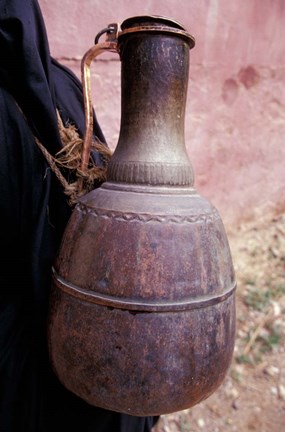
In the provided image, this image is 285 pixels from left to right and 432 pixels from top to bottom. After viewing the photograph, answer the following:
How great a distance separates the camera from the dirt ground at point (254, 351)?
1.90 metres

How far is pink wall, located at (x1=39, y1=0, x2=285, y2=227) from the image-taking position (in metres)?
1.77

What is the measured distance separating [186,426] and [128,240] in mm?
1406

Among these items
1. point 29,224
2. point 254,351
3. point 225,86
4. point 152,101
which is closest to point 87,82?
point 152,101

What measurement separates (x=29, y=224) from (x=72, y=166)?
0.54 feet

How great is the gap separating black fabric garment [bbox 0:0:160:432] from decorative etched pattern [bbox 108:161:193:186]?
0.63 ft

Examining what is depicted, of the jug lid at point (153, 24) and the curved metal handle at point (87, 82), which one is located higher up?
the jug lid at point (153, 24)

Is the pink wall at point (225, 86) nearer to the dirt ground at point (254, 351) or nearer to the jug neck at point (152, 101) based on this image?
the dirt ground at point (254, 351)

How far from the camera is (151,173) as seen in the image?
2.77ft

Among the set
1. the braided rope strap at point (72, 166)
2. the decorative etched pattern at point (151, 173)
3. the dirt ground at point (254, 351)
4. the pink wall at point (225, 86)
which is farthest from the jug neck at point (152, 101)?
the dirt ground at point (254, 351)

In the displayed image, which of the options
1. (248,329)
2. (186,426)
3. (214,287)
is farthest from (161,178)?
(248,329)

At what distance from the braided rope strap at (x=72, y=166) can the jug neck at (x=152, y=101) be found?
0.35 feet

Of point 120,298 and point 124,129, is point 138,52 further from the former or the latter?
point 120,298

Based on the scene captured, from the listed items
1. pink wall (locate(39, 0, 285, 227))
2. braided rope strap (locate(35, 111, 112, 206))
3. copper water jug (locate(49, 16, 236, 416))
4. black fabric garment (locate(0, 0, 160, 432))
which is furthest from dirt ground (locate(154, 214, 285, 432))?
braided rope strap (locate(35, 111, 112, 206))

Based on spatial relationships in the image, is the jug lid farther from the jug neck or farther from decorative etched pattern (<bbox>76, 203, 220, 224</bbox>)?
decorative etched pattern (<bbox>76, 203, 220, 224</bbox>)
